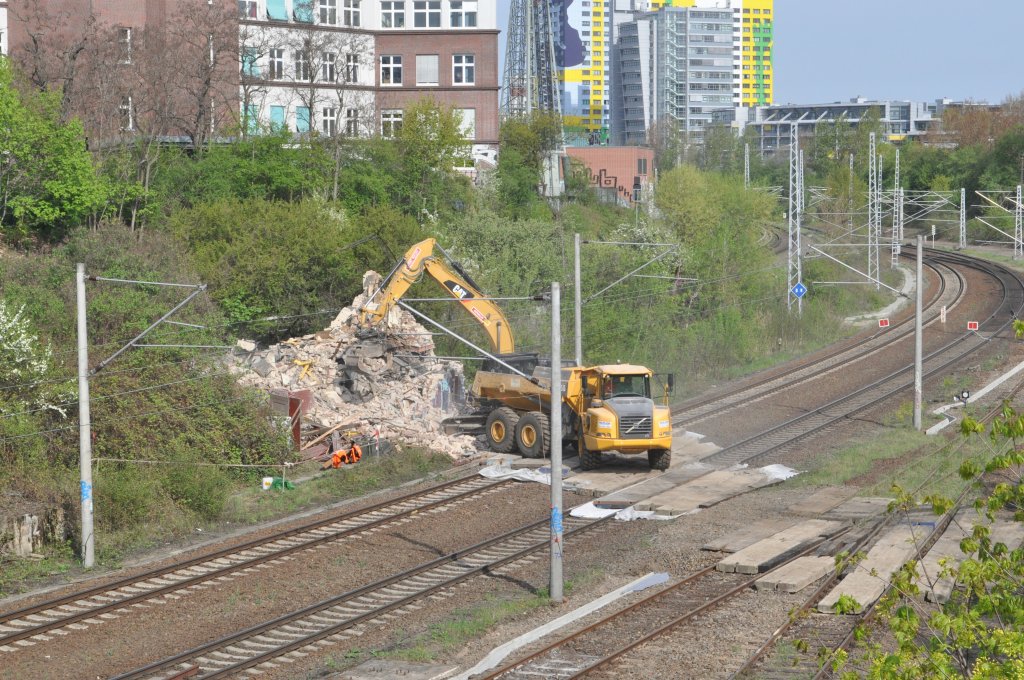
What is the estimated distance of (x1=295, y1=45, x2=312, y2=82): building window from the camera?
6031 cm

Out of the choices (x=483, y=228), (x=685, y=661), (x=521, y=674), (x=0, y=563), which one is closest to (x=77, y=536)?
(x=0, y=563)

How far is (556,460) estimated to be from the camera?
2003cm

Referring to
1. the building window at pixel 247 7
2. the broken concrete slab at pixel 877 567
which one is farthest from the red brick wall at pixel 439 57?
the broken concrete slab at pixel 877 567

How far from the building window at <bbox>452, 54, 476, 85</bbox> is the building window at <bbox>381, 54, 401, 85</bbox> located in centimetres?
297

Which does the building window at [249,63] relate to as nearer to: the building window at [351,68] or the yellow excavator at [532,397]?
the building window at [351,68]

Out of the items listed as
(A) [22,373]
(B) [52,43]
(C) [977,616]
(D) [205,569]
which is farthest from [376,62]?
(C) [977,616]

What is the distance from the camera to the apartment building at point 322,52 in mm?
54719

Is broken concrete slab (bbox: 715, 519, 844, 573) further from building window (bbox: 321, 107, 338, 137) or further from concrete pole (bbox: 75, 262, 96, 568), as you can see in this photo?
building window (bbox: 321, 107, 338, 137)

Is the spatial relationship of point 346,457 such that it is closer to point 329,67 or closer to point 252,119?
point 252,119

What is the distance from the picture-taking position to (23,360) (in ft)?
87.9

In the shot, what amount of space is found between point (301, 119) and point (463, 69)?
363 inches

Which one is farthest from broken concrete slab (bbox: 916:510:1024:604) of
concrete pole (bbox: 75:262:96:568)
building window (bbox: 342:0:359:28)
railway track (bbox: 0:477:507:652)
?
building window (bbox: 342:0:359:28)

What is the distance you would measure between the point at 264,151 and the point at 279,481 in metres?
24.1

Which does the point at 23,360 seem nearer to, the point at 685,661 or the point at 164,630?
the point at 164,630
